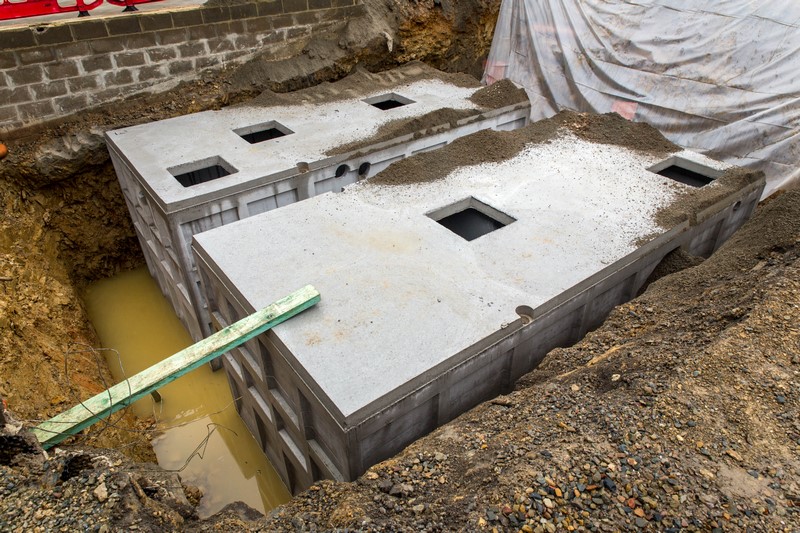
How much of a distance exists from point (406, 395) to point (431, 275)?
4.57ft

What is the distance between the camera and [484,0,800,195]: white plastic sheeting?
8547 mm

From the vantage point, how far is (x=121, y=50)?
8211mm

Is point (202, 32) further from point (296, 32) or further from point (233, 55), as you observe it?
point (296, 32)

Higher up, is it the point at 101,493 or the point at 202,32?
the point at 202,32

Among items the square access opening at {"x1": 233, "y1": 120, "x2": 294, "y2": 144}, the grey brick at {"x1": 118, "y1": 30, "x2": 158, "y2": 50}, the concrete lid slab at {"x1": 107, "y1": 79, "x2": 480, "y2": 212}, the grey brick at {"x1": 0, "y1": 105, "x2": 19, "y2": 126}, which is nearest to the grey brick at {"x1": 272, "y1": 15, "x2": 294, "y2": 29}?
the concrete lid slab at {"x1": 107, "y1": 79, "x2": 480, "y2": 212}

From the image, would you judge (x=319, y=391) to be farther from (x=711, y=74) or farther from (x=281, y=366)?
(x=711, y=74)

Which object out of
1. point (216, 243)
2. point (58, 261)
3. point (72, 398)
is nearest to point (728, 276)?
point (216, 243)

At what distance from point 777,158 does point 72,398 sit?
10.7m

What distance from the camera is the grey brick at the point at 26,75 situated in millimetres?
7516

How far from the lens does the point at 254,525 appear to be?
3.45 m

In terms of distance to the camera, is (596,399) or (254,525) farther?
(596,399)

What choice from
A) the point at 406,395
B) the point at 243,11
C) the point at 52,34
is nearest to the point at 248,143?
the point at 243,11

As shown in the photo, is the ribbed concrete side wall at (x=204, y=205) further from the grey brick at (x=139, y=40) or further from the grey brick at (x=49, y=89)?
the grey brick at (x=139, y=40)

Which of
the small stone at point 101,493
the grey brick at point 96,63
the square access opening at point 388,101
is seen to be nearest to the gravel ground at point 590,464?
the small stone at point 101,493
